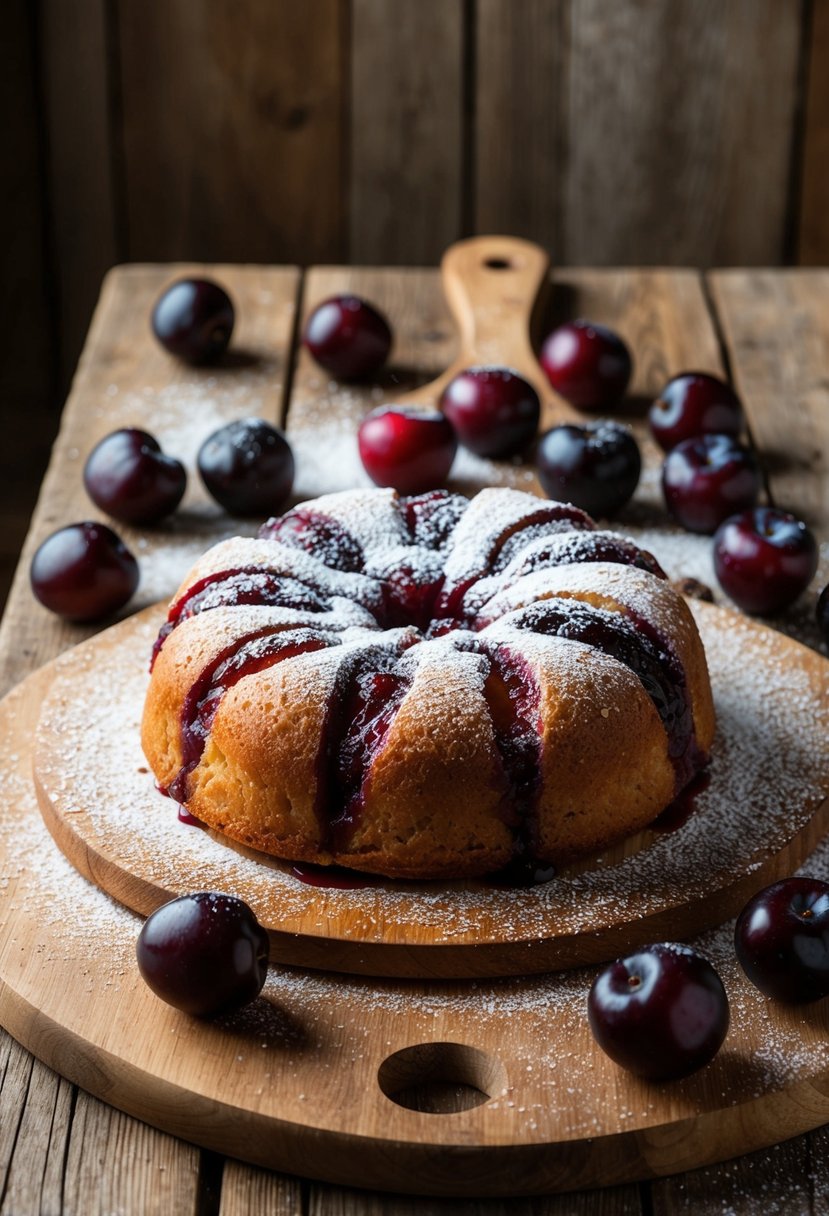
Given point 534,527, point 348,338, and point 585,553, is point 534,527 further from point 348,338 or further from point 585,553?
point 348,338

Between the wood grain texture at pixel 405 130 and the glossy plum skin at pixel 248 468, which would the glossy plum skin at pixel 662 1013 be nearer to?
the glossy plum skin at pixel 248 468

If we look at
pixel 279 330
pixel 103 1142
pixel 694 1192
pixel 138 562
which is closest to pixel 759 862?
pixel 694 1192

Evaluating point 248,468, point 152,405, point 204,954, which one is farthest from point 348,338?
point 204,954

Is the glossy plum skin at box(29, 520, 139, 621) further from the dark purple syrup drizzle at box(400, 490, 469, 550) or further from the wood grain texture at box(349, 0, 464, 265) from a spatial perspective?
the wood grain texture at box(349, 0, 464, 265)

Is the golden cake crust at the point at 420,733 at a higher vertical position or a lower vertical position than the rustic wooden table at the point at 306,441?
higher

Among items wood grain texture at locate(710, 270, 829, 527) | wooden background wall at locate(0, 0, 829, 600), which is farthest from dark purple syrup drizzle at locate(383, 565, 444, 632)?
wooden background wall at locate(0, 0, 829, 600)

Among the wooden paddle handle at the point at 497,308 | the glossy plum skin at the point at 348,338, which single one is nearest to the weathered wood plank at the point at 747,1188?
the wooden paddle handle at the point at 497,308
